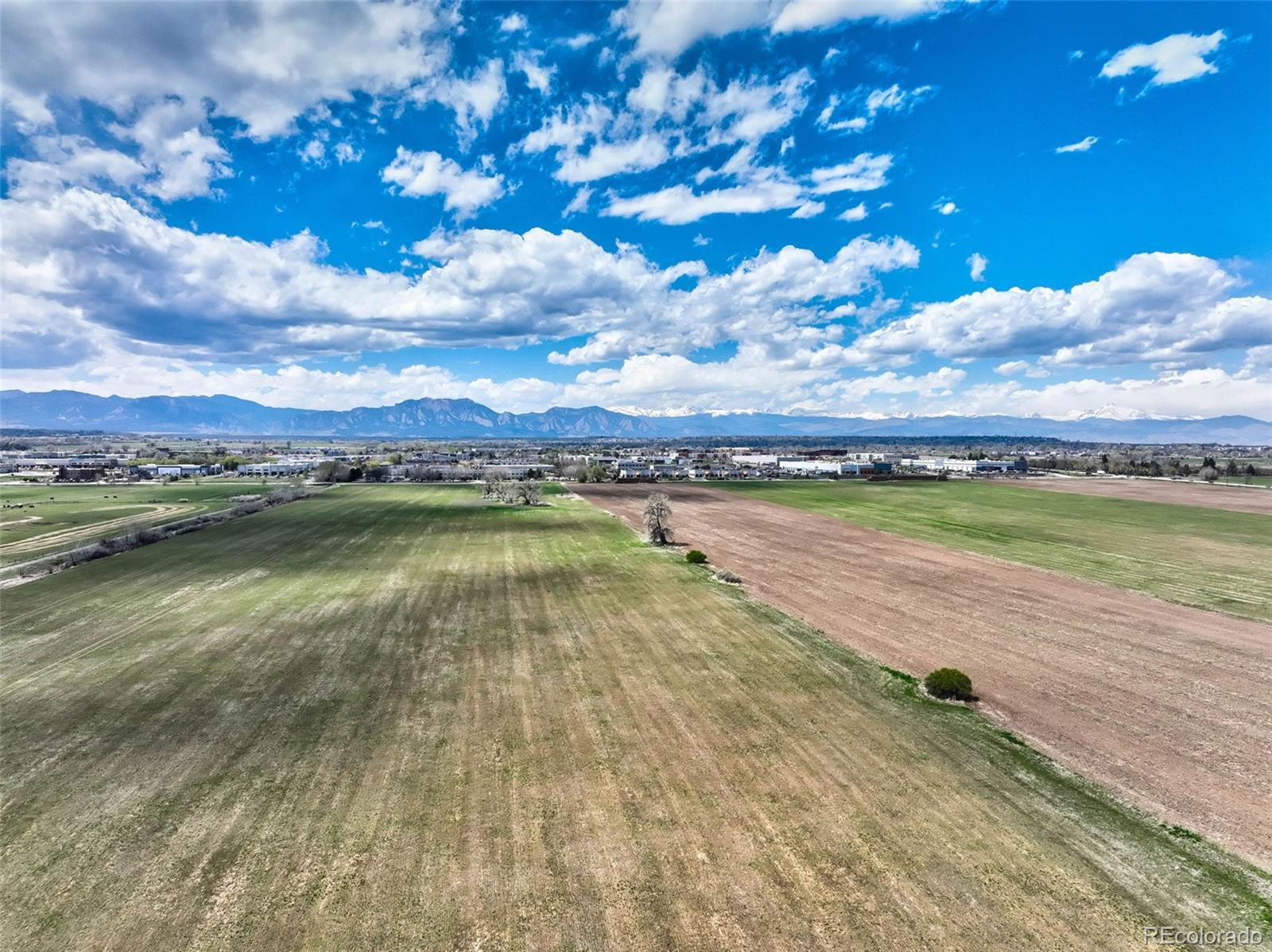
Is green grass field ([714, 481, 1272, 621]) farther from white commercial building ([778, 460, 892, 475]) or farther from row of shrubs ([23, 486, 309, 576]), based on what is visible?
row of shrubs ([23, 486, 309, 576])

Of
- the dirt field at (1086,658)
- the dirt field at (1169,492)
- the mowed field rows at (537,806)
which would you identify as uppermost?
the mowed field rows at (537,806)

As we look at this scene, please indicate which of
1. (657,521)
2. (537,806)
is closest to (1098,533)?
(657,521)

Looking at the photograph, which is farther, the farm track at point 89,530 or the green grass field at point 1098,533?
the farm track at point 89,530

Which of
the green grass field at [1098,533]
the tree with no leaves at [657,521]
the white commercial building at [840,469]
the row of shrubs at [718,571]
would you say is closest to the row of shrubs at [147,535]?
the tree with no leaves at [657,521]

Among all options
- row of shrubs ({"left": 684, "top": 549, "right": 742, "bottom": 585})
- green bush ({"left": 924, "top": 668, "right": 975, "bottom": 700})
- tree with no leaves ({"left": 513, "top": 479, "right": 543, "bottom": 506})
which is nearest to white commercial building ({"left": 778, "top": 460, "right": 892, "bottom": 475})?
tree with no leaves ({"left": 513, "top": 479, "right": 543, "bottom": 506})

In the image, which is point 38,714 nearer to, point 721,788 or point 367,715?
point 367,715

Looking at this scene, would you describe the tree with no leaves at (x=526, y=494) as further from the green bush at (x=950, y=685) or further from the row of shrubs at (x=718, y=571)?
the green bush at (x=950, y=685)
